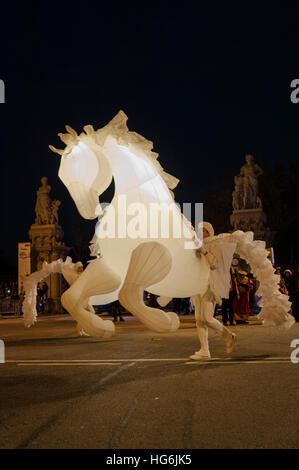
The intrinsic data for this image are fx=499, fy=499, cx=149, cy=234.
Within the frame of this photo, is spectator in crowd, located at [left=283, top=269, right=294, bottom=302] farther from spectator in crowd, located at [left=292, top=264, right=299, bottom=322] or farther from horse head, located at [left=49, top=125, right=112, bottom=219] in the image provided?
horse head, located at [left=49, top=125, right=112, bottom=219]

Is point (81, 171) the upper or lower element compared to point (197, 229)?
upper

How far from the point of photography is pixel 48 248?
76.0ft

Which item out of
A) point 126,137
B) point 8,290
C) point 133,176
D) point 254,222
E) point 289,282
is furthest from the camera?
point 8,290

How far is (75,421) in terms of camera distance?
13.4 ft

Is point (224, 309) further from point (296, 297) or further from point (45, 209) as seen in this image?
point (45, 209)

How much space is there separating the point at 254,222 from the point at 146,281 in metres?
15.9

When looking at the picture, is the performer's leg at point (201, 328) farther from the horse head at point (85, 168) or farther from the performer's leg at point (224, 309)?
the performer's leg at point (224, 309)

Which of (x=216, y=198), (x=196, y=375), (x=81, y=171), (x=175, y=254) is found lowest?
(x=196, y=375)

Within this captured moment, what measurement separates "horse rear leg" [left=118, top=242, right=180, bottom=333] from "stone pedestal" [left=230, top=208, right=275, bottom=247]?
15248 mm

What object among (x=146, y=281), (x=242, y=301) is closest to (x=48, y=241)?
(x=242, y=301)

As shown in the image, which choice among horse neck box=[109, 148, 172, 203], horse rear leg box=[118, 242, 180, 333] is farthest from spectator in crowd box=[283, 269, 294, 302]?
horse rear leg box=[118, 242, 180, 333]
